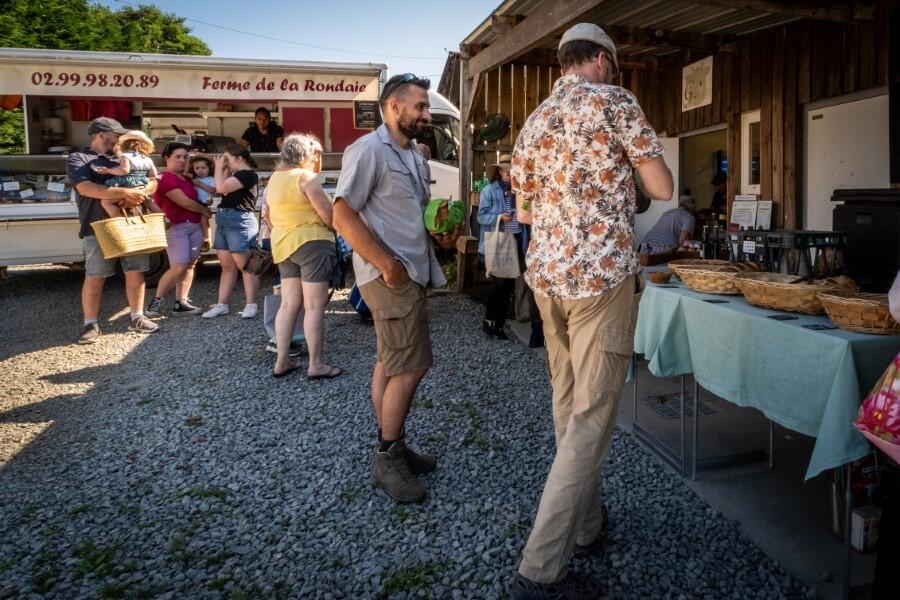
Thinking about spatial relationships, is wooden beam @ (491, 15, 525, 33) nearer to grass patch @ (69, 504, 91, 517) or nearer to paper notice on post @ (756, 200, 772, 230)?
paper notice on post @ (756, 200, 772, 230)

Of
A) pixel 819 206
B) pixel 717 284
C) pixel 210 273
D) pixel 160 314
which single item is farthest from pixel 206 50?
pixel 717 284

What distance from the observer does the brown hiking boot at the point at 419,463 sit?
3.12 meters

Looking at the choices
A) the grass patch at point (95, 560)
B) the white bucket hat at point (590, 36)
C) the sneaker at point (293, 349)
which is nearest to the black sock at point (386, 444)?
the grass patch at point (95, 560)

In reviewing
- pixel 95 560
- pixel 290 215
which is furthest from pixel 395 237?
pixel 290 215

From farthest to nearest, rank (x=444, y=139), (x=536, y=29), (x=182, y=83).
Answer: (x=444, y=139)
(x=182, y=83)
(x=536, y=29)

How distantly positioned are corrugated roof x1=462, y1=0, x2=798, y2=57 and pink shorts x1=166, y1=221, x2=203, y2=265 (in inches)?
159

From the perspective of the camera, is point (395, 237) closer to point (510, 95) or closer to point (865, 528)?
point (865, 528)

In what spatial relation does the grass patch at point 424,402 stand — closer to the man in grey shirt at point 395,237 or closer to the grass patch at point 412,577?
the man in grey shirt at point 395,237

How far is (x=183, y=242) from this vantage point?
682cm

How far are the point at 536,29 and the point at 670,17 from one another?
1.84 m

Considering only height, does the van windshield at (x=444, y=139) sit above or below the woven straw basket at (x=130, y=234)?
above

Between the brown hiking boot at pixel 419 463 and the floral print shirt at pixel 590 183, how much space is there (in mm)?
1346

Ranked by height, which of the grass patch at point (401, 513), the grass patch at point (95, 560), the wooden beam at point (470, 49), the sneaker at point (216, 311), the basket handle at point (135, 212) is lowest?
the grass patch at point (95, 560)

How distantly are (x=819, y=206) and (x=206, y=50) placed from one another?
109 feet
